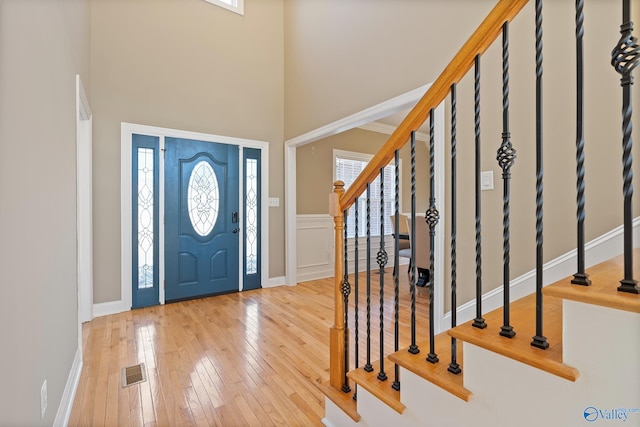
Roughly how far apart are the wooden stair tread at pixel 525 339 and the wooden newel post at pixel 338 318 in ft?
2.37

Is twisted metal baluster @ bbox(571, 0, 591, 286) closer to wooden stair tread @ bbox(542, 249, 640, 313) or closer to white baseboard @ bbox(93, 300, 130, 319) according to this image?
wooden stair tread @ bbox(542, 249, 640, 313)

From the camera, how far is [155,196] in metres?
3.58

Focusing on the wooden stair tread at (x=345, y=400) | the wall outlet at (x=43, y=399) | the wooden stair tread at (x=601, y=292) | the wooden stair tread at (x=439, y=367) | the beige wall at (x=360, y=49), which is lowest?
the wooden stair tread at (x=345, y=400)

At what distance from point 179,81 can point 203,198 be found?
1.54 metres

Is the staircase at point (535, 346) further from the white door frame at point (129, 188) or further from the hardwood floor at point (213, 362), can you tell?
the white door frame at point (129, 188)

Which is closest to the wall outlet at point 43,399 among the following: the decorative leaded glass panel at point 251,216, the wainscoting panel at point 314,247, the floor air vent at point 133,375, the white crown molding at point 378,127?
the floor air vent at point 133,375

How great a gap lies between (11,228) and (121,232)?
262 centimetres

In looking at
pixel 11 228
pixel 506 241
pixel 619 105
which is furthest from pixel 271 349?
pixel 619 105

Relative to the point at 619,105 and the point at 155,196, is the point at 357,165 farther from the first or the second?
the point at 619,105

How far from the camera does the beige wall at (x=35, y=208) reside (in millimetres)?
1013

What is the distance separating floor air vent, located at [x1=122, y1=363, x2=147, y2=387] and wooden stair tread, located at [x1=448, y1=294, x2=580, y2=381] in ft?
6.83

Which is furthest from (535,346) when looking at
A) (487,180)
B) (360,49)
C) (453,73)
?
(360,49)

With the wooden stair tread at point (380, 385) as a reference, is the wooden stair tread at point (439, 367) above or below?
above

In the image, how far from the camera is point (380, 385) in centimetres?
133
